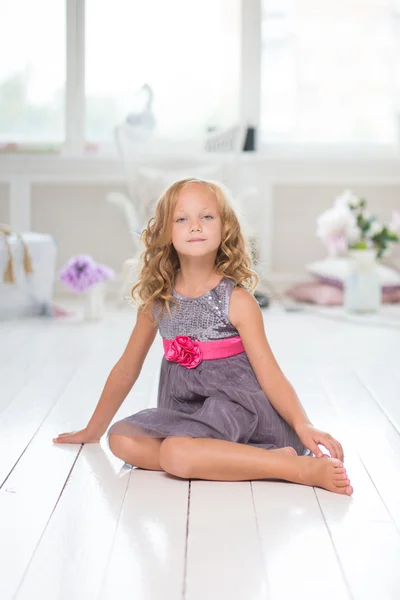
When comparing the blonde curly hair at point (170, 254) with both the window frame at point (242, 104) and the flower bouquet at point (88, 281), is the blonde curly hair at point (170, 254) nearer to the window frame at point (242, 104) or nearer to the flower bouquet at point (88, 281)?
the flower bouquet at point (88, 281)

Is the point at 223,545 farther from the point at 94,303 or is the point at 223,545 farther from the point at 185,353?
the point at 94,303

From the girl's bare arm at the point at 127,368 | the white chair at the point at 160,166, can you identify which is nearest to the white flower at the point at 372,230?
the white chair at the point at 160,166

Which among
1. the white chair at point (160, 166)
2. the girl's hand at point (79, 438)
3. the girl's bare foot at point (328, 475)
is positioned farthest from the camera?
the white chair at point (160, 166)

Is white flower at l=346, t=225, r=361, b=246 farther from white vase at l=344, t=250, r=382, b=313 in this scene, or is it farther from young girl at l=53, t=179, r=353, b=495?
young girl at l=53, t=179, r=353, b=495

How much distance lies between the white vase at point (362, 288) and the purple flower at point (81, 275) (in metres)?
1.29

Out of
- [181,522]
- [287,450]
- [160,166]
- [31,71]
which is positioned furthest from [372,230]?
[181,522]

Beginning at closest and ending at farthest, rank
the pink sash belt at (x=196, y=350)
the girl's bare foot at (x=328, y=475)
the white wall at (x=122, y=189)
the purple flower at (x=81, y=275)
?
1. the girl's bare foot at (x=328, y=475)
2. the pink sash belt at (x=196, y=350)
3. the purple flower at (x=81, y=275)
4. the white wall at (x=122, y=189)

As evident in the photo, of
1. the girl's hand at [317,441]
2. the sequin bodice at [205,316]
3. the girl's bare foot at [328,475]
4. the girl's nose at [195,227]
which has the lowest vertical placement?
the girl's bare foot at [328,475]

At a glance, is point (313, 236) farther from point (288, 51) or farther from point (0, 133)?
point (0, 133)

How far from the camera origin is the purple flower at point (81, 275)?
4.53 metres

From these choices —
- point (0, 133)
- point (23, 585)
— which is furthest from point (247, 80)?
point (23, 585)

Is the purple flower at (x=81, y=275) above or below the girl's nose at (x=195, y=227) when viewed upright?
below

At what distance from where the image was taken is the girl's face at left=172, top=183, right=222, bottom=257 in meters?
1.98

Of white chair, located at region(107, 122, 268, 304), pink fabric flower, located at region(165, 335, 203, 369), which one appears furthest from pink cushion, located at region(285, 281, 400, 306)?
pink fabric flower, located at region(165, 335, 203, 369)
